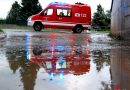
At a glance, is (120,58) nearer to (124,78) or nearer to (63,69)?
(63,69)

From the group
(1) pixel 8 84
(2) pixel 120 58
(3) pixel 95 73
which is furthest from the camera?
(2) pixel 120 58

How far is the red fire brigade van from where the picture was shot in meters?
31.8

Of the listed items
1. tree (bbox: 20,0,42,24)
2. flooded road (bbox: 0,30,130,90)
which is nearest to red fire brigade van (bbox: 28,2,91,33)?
flooded road (bbox: 0,30,130,90)

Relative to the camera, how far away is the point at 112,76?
7867mm

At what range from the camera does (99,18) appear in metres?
79.2

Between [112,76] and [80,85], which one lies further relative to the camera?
[112,76]

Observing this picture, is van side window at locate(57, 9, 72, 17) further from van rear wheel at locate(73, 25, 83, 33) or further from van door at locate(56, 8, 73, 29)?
van rear wheel at locate(73, 25, 83, 33)

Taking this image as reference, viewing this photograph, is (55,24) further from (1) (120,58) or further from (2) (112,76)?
(2) (112,76)

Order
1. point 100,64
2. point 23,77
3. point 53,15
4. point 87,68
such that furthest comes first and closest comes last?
point 53,15 < point 100,64 < point 87,68 < point 23,77

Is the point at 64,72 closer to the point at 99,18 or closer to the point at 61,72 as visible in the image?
the point at 61,72

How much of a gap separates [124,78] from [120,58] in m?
3.39

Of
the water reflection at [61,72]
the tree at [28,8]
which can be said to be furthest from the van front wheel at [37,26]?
the tree at [28,8]

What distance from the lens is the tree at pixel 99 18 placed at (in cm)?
7631

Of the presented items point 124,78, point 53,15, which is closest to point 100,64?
point 124,78
